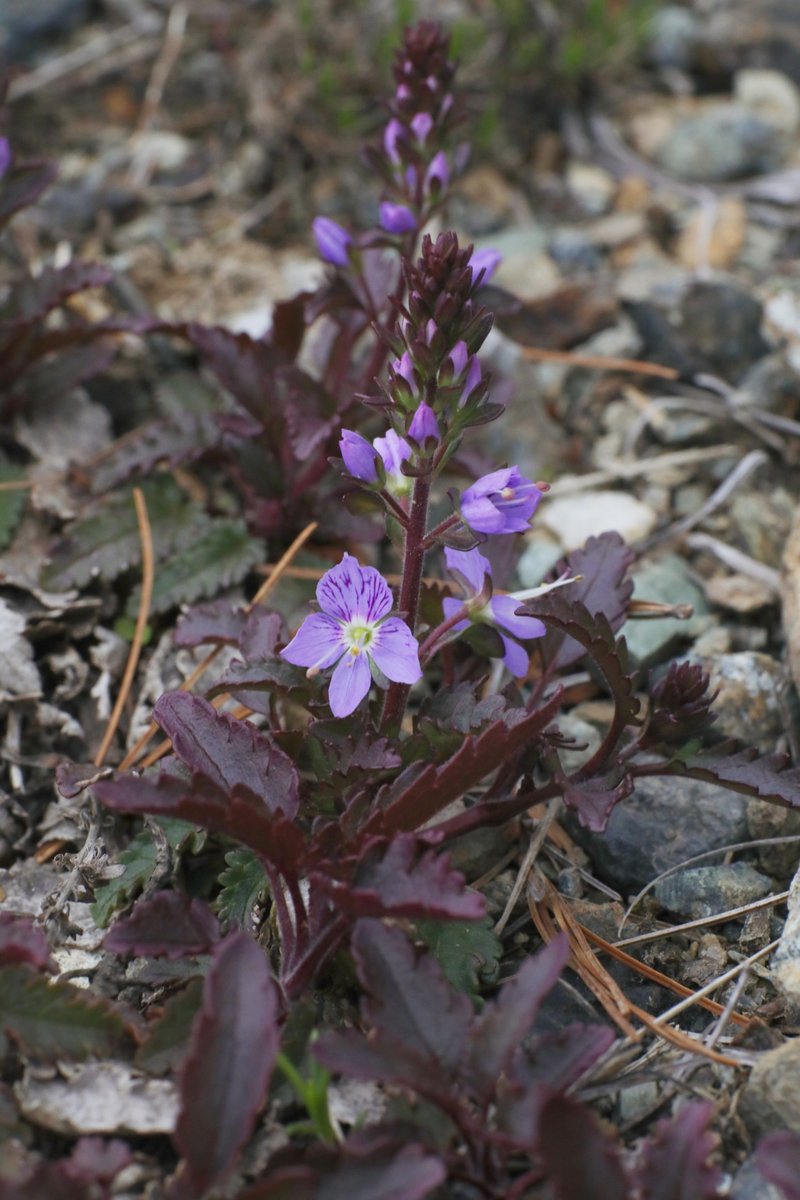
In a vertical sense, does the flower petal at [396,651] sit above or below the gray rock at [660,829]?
above

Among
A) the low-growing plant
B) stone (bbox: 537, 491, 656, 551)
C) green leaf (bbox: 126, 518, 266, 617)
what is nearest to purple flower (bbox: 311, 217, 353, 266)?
the low-growing plant

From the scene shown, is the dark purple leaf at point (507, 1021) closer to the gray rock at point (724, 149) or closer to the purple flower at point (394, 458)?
the purple flower at point (394, 458)

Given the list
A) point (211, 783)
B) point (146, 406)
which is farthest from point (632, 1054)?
point (146, 406)

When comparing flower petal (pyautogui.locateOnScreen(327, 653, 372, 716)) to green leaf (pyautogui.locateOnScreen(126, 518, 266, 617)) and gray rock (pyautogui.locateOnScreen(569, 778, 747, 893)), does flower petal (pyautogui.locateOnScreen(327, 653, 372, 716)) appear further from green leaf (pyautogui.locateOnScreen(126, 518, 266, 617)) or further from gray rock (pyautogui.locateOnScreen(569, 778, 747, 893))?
green leaf (pyautogui.locateOnScreen(126, 518, 266, 617))

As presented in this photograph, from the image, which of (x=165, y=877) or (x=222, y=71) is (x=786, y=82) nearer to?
(x=222, y=71)

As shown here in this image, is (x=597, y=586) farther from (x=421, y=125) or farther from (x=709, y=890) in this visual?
(x=421, y=125)

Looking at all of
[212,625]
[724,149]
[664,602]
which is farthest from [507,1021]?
[724,149]

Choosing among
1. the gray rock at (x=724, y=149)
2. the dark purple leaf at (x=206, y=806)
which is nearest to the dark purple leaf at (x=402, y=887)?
the dark purple leaf at (x=206, y=806)
